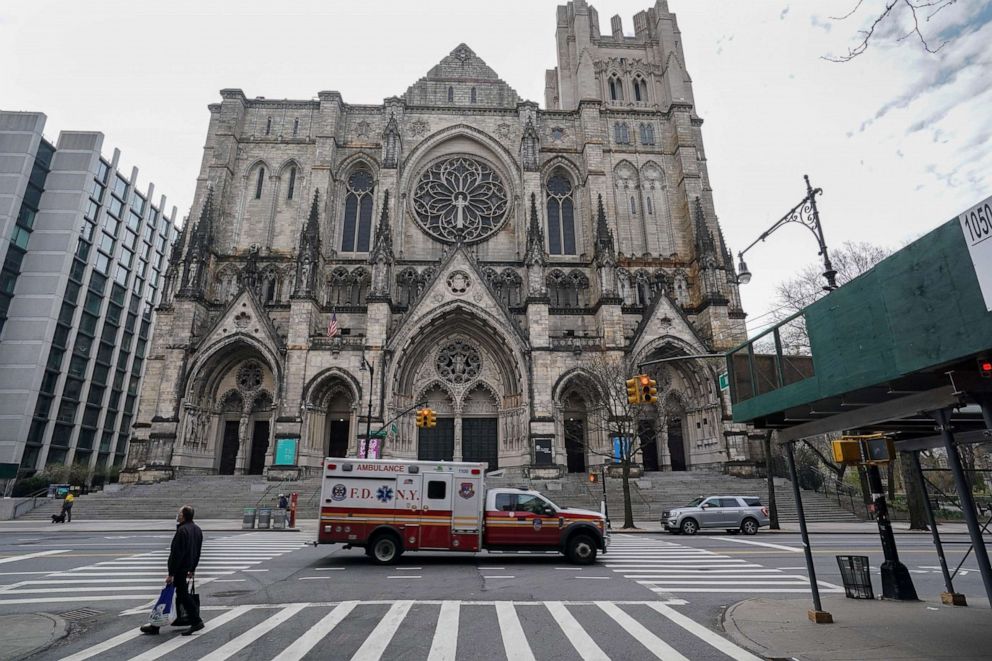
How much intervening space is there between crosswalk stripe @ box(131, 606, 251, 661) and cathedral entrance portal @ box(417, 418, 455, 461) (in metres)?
22.6

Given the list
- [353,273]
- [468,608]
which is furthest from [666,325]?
[468,608]

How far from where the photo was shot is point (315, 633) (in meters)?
5.99

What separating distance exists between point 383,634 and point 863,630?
221 inches

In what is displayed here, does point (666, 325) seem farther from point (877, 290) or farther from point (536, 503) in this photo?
point (877, 290)

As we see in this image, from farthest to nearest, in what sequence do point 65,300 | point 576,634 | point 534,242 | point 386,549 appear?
1. point 65,300
2. point 534,242
3. point 386,549
4. point 576,634

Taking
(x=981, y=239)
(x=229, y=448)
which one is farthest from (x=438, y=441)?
(x=981, y=239)

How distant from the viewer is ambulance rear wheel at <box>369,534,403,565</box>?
11.4m

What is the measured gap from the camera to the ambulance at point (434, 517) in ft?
38.0

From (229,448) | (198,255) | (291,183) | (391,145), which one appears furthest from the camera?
(291,183)

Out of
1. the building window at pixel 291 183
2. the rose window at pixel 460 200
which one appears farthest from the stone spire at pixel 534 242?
the building window at pixel 291 183

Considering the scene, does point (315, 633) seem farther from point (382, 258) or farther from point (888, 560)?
point (382, 258)

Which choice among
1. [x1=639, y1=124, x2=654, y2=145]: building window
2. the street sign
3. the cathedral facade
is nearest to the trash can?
the street sign

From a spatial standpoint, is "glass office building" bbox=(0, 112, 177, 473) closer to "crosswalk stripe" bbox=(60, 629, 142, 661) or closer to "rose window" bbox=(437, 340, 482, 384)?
"rose window" bbox=(437, 340, 482, 384)

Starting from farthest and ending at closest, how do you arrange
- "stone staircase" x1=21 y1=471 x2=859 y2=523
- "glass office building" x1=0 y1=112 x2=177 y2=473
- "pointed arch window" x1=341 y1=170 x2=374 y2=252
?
1. "glass office building" x1=0 y1=112 x2=177 y2=473
2. "pointed arch window" x1=341 y1=170 x2=374 y2=252
3. "stone staircase" x1=21 y1=471 x2=859 y2=523
